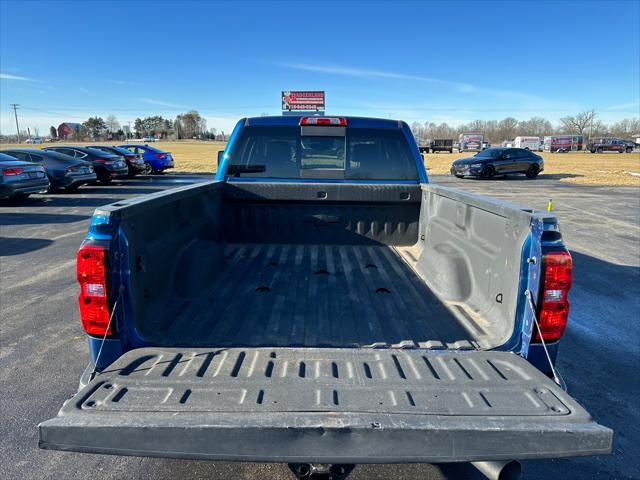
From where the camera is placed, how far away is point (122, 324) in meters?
2.16

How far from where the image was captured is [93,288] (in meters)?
2.07

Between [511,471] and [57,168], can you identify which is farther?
[57,168]

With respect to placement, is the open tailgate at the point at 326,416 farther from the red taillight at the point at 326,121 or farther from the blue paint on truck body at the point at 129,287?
the red taillight at the point at 326,121

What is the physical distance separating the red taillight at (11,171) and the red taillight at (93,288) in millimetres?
13157

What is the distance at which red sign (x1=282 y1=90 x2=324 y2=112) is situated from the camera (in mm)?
10016

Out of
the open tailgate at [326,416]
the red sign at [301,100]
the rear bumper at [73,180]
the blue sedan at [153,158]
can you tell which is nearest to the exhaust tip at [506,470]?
the open tailgate at [326,416]

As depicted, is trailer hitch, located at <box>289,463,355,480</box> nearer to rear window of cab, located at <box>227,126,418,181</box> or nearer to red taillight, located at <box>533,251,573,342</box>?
red taillight, located at <box>533,251,573,342</box>

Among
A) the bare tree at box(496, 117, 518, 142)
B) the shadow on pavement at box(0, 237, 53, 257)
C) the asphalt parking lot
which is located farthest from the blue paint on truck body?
the bare tree at box(496, 117, 518, 142)

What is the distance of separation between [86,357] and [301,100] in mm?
8798

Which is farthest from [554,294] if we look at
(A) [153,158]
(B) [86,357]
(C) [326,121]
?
(A) [153,158]

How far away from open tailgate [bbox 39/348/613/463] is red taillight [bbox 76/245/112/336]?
12.7 inches

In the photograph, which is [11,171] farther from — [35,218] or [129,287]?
[129,287]

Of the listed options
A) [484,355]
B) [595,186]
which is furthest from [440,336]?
[595,186]

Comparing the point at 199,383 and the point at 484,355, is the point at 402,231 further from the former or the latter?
the point at 199,383
